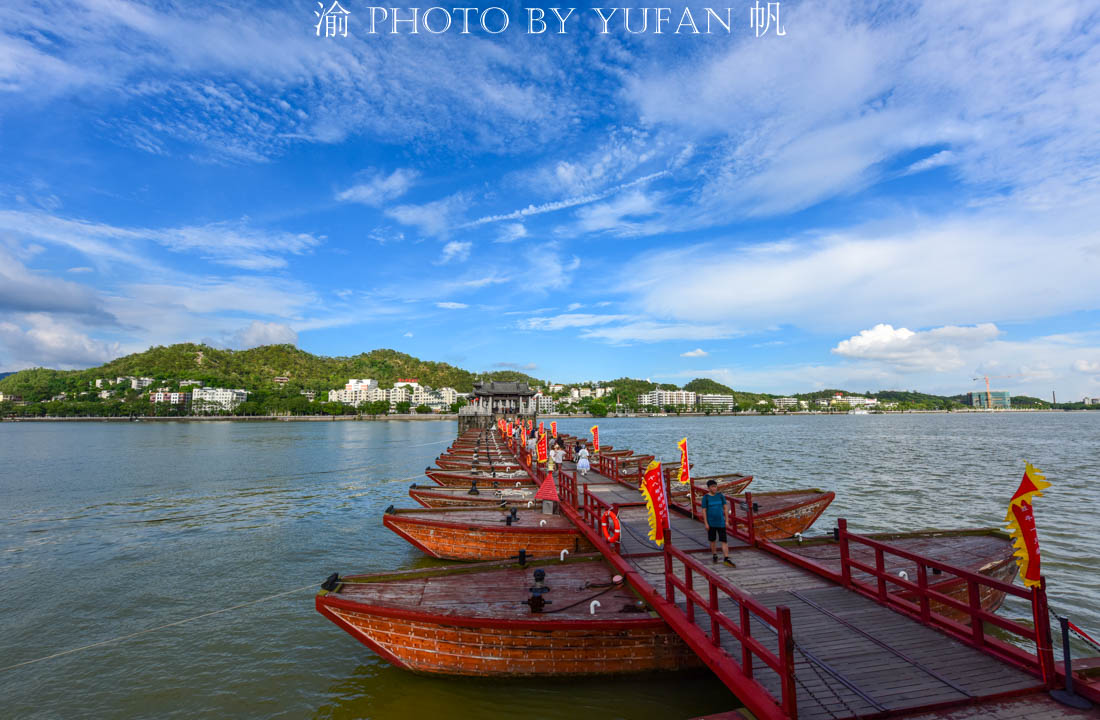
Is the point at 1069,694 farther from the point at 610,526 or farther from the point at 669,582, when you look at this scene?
the point at 610,526

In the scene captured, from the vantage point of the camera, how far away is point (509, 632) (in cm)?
932

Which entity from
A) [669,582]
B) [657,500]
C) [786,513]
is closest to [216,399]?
[786,513]

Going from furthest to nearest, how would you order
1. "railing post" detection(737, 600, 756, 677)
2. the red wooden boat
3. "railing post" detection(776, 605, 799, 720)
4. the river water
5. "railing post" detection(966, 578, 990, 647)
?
the red wooden boat < the river water < "railing post" detection(966, 578, 990, 647) < "railing post" detection(737, 600, 756, 677) < "railing post" detection(776, 605, 799, 720)

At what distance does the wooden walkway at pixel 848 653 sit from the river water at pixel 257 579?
2.18 m

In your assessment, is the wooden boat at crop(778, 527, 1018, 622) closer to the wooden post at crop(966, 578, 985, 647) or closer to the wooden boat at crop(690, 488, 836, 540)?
the wooden post at crop(966, 578, 985, 647)

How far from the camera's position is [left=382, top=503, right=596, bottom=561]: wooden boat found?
15.4m

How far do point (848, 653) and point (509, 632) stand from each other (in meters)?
5.53

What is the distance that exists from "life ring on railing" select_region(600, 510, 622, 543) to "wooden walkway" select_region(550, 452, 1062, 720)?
1329mm

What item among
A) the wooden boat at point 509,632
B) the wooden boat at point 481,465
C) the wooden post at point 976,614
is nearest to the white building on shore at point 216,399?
the wooden boat at point 481,465

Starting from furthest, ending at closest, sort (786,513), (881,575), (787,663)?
(786,513), (881,575), (787,663)

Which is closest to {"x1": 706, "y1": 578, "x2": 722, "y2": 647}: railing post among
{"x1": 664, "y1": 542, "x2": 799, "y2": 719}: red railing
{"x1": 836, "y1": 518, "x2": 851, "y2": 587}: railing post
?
{"x1": 664, "y1": 542, "x2": 799, "y2": 719}: red railing

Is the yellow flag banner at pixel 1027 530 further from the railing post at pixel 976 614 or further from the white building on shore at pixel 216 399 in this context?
the white building on shore at pixel 216 399

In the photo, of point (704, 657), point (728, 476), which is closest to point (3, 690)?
point (704, 657)

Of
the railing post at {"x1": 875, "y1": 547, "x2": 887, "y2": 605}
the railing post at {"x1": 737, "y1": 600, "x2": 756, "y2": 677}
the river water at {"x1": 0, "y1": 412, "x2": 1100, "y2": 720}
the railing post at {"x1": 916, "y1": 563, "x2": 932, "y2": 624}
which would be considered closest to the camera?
the railing post at {"x1": 737, "y1": 600, "x2": 756, "y2": 677}
